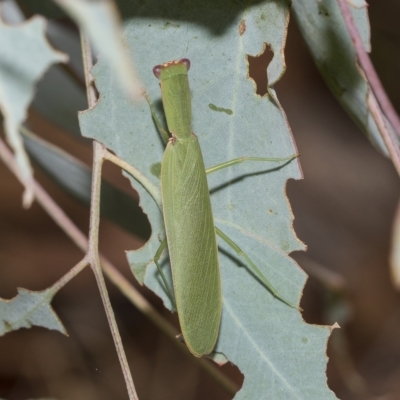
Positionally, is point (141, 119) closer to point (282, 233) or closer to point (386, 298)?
point (282, 233)

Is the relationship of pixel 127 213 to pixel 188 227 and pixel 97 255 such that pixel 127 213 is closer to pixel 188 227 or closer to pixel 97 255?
pixel 188 227

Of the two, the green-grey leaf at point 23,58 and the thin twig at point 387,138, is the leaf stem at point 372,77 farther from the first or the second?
the green-grey leaf at point 23,58

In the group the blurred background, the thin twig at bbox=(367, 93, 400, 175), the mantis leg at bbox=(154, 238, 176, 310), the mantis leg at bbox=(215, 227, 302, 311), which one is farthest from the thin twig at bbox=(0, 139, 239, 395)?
the blurred background

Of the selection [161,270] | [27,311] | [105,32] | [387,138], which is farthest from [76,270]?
[105,32]

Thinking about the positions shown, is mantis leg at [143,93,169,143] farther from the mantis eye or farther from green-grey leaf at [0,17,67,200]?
green-grey leaf at [0,17,67,200]

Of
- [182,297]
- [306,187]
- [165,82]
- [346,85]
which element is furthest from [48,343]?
[346,85]

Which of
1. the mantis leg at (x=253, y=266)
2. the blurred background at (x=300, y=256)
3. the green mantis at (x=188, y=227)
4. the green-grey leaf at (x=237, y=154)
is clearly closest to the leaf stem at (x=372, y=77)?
the green-grey leaf at (x=237, y=154)
